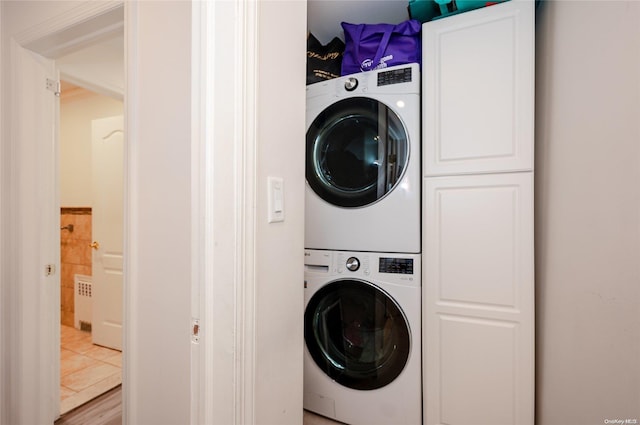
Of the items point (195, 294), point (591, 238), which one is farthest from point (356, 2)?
point (195, 294)

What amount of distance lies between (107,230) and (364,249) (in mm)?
2263

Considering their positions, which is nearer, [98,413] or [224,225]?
[224,225]

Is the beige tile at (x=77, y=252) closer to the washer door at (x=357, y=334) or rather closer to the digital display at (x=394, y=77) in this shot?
the washer door at (x=357, y=334)

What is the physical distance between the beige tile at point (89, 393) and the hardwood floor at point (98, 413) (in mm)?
33

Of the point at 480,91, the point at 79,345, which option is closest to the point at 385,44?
the point at 480,91

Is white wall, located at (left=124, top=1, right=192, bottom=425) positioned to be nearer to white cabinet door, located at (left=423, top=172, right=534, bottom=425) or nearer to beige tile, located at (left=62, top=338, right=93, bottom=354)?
white cabinet door, located at (left=423, top=172, right=534, bottom=425)

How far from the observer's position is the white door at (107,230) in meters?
2.49

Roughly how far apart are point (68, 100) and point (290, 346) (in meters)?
3.52

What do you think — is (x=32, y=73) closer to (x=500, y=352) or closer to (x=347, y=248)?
(x=347, y=248)

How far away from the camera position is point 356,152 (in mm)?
1546

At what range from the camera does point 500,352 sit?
1286mm

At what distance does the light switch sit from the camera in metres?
0.80

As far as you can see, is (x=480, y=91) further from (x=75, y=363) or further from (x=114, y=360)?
(x=75, y=363)

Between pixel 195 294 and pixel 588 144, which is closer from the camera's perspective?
pixel 195 294
